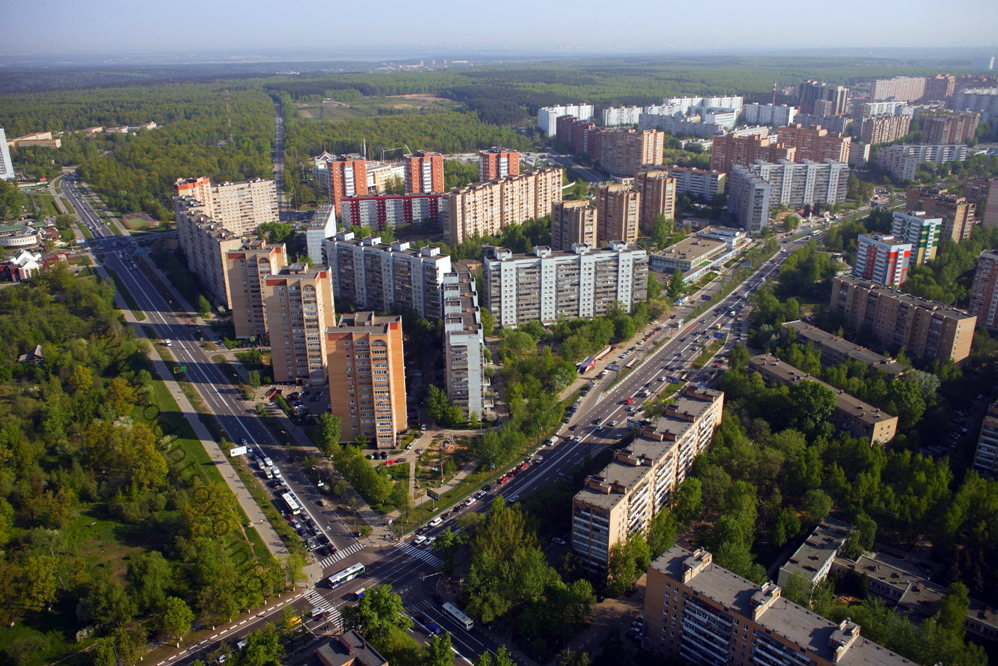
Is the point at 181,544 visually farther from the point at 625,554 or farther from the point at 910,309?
the point at 910,309

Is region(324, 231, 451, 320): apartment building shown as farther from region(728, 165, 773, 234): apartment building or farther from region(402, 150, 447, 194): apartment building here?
region(728, 165, 773, 234): apartment building

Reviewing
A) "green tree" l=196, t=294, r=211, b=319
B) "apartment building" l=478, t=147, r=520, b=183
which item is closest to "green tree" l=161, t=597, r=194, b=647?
"green tree" l=196, t=294, r=211, b=319

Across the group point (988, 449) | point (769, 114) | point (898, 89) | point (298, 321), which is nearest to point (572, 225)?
point (298, 321)

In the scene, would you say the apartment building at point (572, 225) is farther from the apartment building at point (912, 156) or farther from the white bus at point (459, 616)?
the apartment building at point (912, 156)

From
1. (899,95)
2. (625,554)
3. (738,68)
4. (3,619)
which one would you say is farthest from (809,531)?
(738,68)

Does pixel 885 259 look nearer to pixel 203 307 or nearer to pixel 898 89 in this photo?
pixel 203 307

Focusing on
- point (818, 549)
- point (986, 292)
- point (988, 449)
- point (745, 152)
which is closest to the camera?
point (818, 549)
